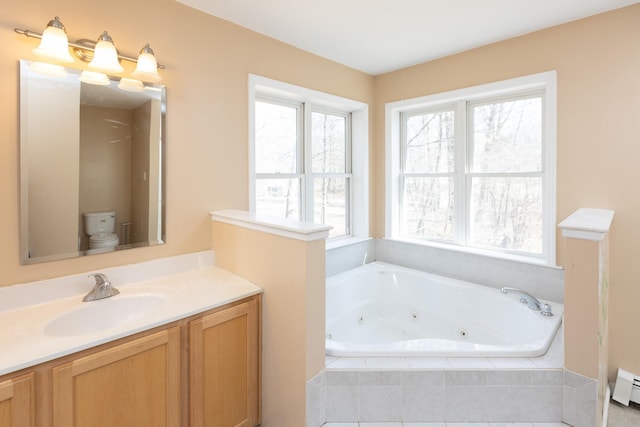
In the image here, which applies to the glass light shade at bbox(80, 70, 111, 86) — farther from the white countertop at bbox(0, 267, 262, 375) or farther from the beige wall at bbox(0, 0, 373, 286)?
the white countertop at bbox(0, 267, 262, 375)

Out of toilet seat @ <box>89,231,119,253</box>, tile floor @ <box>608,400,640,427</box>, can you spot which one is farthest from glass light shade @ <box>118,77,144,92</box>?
tile floor @ <box>608,400,640,427</box>

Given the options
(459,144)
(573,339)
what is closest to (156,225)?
(573,339)

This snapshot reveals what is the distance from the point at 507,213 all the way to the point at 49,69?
321 cm

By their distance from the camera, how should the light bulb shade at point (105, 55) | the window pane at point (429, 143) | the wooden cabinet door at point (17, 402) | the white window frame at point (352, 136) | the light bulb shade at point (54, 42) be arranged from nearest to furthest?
1. the wooden cabinet door at point (17, 402)
2. the light bulb shade at point (54, 42)
3. the light bulb shade at point (105, 55)
4. the white window frame at point (352, 136)
5. the window pane at point (429, 143)

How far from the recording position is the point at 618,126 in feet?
7.11

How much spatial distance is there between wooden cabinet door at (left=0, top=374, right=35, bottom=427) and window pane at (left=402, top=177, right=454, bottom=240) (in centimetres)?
306

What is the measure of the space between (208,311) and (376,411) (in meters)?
1.05

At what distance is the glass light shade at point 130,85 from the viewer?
1.84m

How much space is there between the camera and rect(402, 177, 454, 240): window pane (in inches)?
126

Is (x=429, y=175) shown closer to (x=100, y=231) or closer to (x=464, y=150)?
(x=464, y=150)

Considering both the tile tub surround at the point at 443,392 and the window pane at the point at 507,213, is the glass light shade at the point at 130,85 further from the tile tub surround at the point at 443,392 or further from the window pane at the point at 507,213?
the window pane at the point at 507,213

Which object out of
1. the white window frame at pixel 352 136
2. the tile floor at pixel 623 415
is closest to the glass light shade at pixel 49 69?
the white window frame at pixel 352 136

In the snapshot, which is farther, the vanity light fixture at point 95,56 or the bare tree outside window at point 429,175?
the bare tree outside window at point 429,175

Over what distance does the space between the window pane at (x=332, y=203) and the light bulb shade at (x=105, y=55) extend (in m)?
1.86
